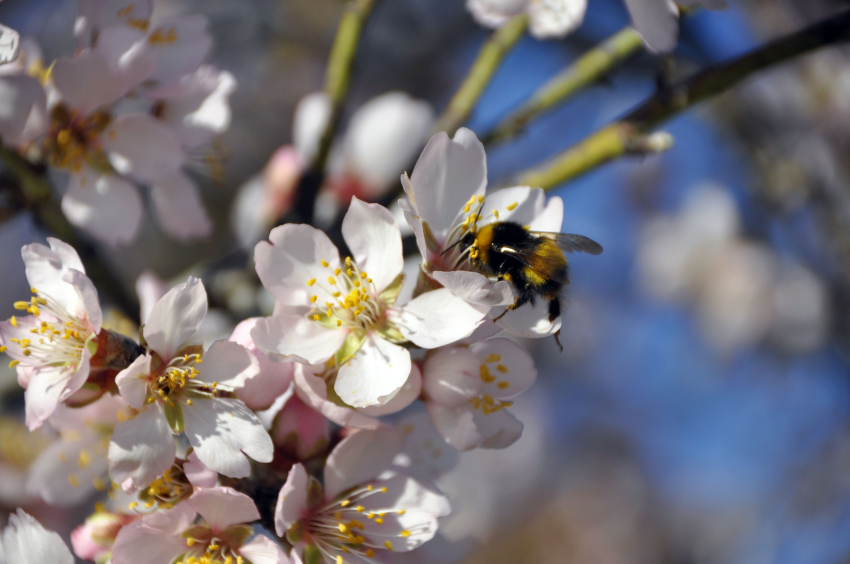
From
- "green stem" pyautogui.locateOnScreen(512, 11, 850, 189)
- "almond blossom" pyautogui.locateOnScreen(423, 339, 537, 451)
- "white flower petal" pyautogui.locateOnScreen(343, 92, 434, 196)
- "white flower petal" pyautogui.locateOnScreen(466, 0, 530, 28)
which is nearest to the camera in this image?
"almond blossom" pyautogui.locateOnScreen(423, 339, 537, 451)

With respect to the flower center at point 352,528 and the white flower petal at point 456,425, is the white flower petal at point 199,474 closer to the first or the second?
the flower center at point 352,528

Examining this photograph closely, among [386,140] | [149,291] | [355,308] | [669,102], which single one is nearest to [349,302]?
[355,308]

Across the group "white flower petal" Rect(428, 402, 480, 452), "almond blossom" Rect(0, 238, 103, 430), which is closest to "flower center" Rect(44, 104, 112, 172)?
"almond blossom" Rect(0, 238, 103, 430)

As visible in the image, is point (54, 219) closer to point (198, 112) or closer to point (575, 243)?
point (198, 112)

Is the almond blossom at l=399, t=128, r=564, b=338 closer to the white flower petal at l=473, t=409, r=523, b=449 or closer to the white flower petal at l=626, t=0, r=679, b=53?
the white flower petal at l=473, t=409, r=523, b=449

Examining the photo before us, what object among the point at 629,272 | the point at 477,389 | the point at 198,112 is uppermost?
the point at 198,112

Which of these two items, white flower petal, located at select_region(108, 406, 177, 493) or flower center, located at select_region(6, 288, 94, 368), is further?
flower center, located at select_region(6, 288, 94, 368)
